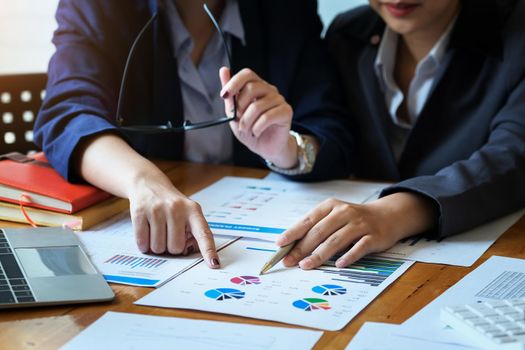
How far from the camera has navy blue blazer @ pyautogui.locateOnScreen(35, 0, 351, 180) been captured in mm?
1338

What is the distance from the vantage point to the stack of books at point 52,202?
1.17 m

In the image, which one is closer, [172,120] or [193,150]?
[172,120]

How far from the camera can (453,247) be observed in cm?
109

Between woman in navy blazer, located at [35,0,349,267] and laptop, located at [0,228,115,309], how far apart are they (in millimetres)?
101

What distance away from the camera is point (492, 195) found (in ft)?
3.98

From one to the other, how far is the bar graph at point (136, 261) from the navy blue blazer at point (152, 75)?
303 millimetres

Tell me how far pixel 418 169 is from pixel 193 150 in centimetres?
45

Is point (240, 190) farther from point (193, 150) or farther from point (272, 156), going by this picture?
point (193, 150)

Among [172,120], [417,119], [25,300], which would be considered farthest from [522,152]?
[25,300]

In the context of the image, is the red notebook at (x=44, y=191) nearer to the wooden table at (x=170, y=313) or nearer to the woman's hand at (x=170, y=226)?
the woman's hand at (x=170, y=226)

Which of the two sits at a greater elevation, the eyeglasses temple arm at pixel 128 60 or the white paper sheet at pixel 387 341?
the eyeglasses temple arm at pixel 128 60

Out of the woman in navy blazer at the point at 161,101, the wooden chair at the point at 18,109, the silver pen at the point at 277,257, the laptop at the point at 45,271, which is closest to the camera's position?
the laptop at the point at 45,271

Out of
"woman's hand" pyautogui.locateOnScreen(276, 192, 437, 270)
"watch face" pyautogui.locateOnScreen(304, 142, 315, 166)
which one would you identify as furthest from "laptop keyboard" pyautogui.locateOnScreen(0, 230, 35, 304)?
"watch face" pyautogui.locateOnScreen(304, 142, 315, 166)

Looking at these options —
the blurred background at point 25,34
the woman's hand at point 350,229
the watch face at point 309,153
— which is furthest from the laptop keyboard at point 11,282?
the blurred background at point 25,34
